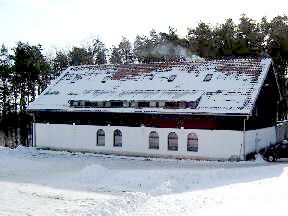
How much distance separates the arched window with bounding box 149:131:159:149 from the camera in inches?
1299

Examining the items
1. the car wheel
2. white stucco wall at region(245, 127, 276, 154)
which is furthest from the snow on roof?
the car wheel

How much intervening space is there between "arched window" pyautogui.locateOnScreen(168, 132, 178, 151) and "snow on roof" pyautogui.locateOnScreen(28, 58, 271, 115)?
1.76 meters

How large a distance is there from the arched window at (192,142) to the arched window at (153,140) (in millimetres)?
2445

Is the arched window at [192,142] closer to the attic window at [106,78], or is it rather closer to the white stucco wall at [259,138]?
the white stucco wall at [259,138]

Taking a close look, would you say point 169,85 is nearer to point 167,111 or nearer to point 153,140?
point 167,111

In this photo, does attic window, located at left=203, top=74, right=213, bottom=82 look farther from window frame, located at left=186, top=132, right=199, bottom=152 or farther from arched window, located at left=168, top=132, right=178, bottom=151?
arched window, located at left=168, top=132, right=178, bottom=151

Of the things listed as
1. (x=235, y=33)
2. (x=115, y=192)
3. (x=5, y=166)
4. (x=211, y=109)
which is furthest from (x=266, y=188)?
(x=235, y=33)

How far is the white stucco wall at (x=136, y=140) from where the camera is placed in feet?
100

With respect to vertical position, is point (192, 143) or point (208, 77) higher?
point (208, 77)

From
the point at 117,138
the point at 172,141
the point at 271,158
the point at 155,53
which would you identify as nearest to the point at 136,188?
the point at 172,141

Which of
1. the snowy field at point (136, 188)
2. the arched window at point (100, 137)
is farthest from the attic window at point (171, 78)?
the snowy field at point (136, 188)

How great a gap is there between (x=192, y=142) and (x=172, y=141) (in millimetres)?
1538

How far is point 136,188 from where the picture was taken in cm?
2262

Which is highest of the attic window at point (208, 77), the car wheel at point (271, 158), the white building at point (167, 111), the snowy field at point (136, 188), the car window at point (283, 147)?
the attic window at point (208, 77)
